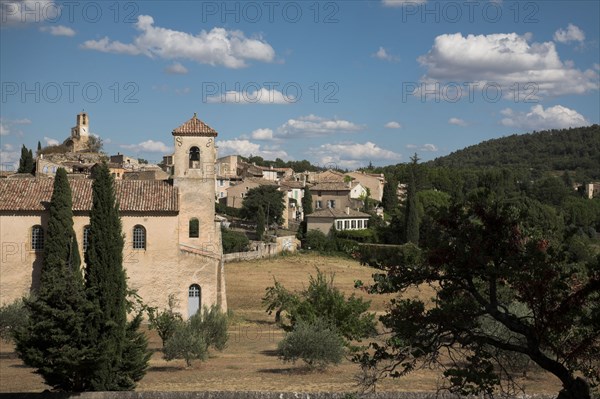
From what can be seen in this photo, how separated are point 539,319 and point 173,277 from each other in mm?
25895

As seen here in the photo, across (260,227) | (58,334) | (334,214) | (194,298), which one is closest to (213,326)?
(194,298)

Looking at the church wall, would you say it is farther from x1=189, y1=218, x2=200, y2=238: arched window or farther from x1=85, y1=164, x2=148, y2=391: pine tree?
x1=85, y1=164, x2=148, y2=391: pine tree

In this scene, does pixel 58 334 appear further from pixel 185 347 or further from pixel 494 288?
pixel 494 288

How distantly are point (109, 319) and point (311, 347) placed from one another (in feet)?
25.3

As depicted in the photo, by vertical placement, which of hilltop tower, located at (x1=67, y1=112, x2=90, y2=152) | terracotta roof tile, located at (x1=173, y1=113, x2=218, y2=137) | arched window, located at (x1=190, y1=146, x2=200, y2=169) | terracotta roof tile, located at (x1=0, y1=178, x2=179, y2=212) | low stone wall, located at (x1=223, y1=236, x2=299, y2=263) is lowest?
low stone wall, located at (x1=223, y1=236, x2=299, y2=263)

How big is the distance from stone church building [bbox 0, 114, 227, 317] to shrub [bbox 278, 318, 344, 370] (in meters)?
10.9

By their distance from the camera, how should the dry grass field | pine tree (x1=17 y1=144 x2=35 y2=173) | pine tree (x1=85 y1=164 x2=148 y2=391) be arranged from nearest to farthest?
pine tree (x1=85 y1=164 x2=148 y2=391) → the dry grass field → pine tree (x1=17 y1=144 x2=35 y2=173)

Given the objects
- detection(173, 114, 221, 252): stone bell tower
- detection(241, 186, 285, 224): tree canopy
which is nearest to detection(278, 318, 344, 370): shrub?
detection(173, 114, 221, 252): stone bell tower

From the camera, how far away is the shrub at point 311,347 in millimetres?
23969

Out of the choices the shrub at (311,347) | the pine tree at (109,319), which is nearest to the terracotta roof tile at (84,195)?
the pine tree at (109,319)

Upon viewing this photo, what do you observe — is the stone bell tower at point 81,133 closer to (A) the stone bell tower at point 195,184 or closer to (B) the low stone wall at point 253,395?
(A) the stone bell tower at point 195,184

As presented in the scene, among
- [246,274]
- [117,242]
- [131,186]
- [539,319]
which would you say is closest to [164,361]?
[117,242]

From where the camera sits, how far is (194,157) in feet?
122

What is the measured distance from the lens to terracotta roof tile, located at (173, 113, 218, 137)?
1441 inches
